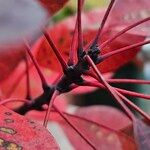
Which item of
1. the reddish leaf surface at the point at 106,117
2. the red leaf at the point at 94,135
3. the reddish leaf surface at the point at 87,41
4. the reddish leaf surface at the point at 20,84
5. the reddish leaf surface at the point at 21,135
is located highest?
the reddish leaf surface at the point at 21,135

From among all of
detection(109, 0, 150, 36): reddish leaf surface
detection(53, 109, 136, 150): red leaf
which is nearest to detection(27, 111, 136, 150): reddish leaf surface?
detection(53, 109, 136, 150): red leaf

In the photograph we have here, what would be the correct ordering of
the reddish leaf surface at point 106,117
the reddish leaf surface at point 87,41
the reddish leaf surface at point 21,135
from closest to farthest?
1. the reddish leaf surface at point 21,135
2. the reddish leaf surface at point 87,41
3. the reddish leaf surface at point 106,117

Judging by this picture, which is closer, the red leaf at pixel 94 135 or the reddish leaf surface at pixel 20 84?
the red leaf at pixel 94 135

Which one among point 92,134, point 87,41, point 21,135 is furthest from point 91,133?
point 21,135

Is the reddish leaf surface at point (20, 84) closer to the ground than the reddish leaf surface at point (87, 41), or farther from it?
closer to the ground

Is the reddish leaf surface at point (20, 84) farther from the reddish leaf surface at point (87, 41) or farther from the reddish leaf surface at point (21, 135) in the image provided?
the reddish leaf surface at point (21, 135)

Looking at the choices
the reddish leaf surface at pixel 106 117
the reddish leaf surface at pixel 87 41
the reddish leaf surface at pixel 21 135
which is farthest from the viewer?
the reddish leaf surface at pixel 106 117

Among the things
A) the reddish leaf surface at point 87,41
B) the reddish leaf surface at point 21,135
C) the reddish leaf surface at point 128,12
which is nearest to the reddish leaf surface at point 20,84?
the reddish leaf surface at point 87,41
